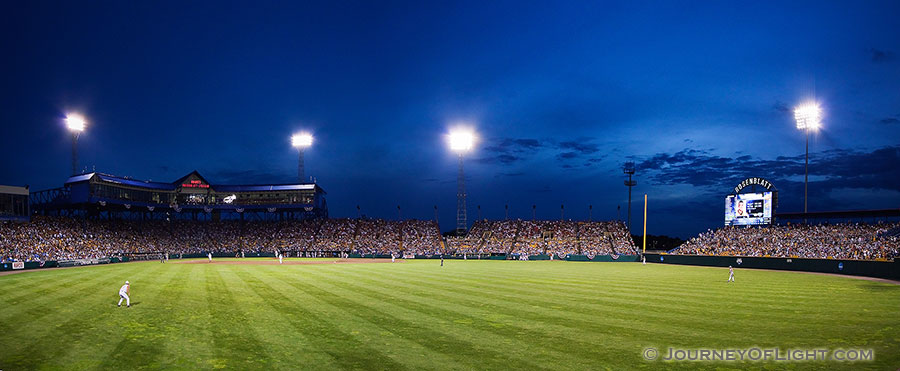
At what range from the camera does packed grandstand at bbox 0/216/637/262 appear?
2384 inches

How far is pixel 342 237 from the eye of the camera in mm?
76438

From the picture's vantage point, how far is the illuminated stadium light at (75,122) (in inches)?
2361

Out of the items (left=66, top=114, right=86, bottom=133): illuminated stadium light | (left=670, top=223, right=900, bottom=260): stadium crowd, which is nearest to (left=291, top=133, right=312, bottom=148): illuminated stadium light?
(left=66, top=114, right=86, bottom=133): illuminated stadium light

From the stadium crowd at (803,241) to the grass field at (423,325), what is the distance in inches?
809

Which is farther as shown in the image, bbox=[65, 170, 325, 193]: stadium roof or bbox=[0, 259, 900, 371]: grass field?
bbox=[65, 170, 325, 193]: stadium roof

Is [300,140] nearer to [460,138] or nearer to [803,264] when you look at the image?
[460,138]

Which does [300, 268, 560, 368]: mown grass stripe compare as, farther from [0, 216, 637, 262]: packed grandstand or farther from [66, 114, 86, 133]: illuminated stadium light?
[66, 114, 86, 133]: illuminated stadium light

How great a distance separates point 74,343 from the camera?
1319cm

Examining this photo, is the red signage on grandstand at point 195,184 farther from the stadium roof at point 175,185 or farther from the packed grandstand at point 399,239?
the packed grandstand at point 399,239

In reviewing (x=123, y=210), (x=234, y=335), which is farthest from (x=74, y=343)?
(x=123, y=210)

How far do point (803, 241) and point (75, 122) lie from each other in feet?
276

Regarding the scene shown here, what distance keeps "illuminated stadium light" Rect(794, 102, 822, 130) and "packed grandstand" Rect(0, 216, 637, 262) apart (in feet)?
90.6

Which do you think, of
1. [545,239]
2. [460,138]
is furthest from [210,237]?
[545,239]

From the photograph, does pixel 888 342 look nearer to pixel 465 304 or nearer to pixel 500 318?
pixel 500 318
